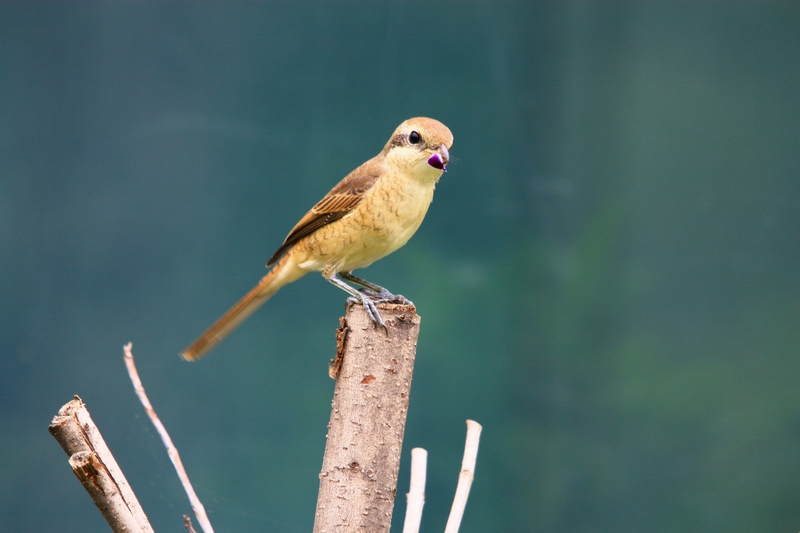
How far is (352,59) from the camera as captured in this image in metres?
2.52

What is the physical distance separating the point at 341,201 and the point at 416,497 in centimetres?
69

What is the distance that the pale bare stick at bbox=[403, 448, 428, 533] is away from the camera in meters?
1.42

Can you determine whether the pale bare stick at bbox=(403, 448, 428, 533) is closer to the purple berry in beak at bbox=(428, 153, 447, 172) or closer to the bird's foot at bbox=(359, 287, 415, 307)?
the bird's foot at bbox=(359, 287, 415, 307)

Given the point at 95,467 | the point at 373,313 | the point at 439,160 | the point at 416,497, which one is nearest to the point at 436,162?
the point at 439,160

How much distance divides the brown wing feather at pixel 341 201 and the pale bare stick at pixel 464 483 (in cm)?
58

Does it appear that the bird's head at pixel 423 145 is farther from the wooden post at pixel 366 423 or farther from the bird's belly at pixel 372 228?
the wooden post at pixel 366 423

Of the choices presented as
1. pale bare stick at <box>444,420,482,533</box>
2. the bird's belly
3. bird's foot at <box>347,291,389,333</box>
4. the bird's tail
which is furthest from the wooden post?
the bird's tail

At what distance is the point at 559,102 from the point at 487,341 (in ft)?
2.72

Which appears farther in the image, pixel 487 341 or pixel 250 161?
pixel 487 341

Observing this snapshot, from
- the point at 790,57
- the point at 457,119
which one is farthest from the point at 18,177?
the point at 790,57

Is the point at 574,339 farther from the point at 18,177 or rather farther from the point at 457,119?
the point at 18,177

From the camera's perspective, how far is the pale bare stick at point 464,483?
1415 millimetres

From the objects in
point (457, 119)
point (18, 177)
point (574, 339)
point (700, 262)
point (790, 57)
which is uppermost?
point (790, 57)

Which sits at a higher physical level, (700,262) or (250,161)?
(700,262)
